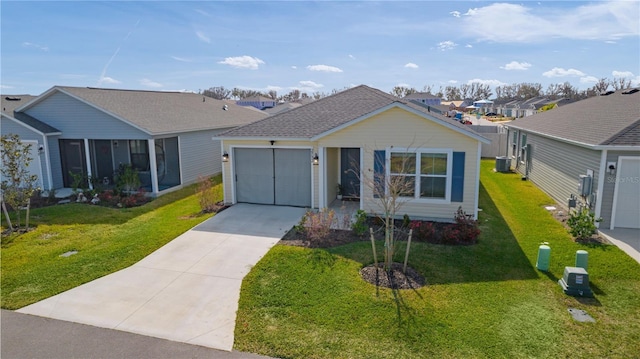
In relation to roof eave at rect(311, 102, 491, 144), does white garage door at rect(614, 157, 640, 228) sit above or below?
below

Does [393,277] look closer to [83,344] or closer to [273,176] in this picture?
[83,344]

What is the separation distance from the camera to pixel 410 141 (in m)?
11.5

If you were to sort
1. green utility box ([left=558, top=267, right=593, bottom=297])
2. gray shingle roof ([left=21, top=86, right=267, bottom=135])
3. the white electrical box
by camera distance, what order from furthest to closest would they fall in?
gray shingle roof ([left=21, top=86, right=267, bottom=135])
the white electrical box
green utility box ([left=558, top=267, right=593, bottom=297])

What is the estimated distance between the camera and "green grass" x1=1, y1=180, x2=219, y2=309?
26.4 ft

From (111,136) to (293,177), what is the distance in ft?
27.9

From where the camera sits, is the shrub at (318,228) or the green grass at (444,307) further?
the shrub at (318,228)

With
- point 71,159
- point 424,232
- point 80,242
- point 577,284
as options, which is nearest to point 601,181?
point 577,284

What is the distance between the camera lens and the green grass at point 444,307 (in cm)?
563

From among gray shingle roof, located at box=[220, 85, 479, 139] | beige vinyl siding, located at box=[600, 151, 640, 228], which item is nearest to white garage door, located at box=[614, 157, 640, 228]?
beige vinyl siding, located at box=[600, 151, 640, 228]

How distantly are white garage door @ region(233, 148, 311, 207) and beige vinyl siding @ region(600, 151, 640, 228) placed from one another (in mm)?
8784

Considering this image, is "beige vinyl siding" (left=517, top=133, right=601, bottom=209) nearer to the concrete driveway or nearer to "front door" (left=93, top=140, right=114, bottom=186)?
the concrete driveway

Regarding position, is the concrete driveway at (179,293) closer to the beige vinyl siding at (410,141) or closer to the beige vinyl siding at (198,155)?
Answer: the beige vinyl siding at (410,141)

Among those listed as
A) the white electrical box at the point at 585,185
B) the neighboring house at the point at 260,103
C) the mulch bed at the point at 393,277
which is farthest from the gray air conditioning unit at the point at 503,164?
the neighboring house at the point at 260,103

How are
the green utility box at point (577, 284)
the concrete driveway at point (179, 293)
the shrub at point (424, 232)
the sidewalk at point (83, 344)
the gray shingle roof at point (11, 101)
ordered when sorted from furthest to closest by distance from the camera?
the gray shingle roof at point (11, 101), the shrub at point (424, 232), the green utility box at point (577, 284), the concrete driveway at point (179, 293), the sidewalk at point (83, 344)
